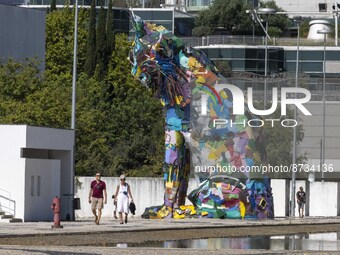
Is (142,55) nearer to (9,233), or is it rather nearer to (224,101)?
(224,101)

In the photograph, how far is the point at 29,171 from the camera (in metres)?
51.8

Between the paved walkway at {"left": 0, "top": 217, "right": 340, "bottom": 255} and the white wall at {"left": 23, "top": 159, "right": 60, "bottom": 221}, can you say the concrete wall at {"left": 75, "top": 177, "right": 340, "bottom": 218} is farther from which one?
the paved walkway at {"left": 0, "top": 217, "right": 340, "bottom": 255}

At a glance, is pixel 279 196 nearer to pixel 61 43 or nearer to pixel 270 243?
pixel 270 243

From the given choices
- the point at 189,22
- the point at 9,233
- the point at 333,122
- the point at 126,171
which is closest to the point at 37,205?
the point at 9,233

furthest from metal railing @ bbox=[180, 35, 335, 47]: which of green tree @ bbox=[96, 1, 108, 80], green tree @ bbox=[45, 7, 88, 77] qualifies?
green tree @ bbox=[96, 1, 108, 80]

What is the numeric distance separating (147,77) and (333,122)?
49.7 meters

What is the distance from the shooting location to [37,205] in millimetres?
52625

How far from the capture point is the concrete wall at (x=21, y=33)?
85250mm

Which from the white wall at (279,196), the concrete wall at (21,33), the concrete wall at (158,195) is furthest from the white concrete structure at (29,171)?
the concrete wall at (21,33)

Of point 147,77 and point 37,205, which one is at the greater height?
point 147,77

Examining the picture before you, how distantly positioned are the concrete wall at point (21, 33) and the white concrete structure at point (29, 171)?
31.2 meters

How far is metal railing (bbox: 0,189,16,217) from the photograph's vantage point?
169 feet

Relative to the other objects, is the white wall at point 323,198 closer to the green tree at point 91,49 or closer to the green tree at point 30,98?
the green tree at point 30,98

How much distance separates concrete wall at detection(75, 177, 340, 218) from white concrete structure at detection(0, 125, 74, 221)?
1003 centimetres
